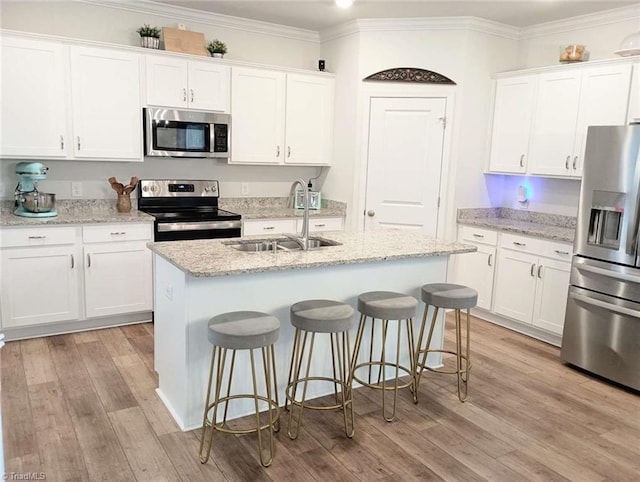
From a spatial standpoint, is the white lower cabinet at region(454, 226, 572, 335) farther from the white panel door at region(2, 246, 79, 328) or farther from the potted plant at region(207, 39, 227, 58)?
the white panel door at region(2, 246, 79, 328)

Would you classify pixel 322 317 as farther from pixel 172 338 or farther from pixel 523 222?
pixel 523 222

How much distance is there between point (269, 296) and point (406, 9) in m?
2.92

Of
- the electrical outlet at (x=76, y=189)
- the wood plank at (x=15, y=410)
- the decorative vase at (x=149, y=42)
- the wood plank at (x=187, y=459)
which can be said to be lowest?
the wood plank at (x=187, y=459)

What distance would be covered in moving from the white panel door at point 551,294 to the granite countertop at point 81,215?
3.24m

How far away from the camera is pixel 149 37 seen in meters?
4.27

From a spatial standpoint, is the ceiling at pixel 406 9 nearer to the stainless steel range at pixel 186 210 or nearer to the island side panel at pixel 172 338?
Result: the stainless steel range at pixel 186 210

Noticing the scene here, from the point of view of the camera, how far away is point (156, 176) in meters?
4.70

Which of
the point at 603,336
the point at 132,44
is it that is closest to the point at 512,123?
the point at 603,336

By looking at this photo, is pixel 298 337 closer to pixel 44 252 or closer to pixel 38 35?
pixel 44 252

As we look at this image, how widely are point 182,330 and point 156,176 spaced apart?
95.3 inches

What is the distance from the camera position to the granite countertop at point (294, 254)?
2.56 metres

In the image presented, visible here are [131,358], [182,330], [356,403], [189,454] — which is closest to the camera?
[189,454]

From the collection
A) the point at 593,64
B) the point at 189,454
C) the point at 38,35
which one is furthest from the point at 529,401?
the point at 38,35

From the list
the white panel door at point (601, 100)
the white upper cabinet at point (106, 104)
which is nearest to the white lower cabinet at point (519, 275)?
the white panel door at point (601, 100)
